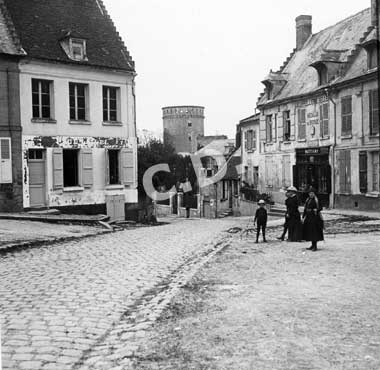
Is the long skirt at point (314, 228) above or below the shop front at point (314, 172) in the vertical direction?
below

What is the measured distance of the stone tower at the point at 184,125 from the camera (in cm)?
7869

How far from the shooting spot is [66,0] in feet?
81.9

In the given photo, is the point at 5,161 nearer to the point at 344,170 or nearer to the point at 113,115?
the point at 113,115

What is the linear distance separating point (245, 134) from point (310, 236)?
2371 cm

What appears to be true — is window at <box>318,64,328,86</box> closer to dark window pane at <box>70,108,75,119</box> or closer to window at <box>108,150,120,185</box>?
window at <box>108,150,120,185</box>

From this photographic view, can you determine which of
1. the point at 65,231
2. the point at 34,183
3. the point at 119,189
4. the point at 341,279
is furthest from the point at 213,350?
the point at 119,189

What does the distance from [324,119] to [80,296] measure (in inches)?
819

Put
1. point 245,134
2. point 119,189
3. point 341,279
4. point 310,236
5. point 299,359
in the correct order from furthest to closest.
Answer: point 245,134 → point 119,189 → point 310,236 → point 341,279 → point 299,359

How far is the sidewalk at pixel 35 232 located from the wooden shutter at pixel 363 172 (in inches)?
443

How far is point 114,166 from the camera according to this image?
80.6 feet

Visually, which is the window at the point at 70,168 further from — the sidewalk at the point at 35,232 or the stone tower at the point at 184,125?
the stone tower at the point at 184,125

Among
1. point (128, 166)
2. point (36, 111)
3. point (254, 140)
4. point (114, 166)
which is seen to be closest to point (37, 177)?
point (36, 111)

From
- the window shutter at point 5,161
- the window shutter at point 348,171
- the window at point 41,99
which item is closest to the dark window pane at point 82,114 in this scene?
the window at point 41,99

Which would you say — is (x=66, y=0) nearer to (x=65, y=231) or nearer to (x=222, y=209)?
(x=65, y=231)
